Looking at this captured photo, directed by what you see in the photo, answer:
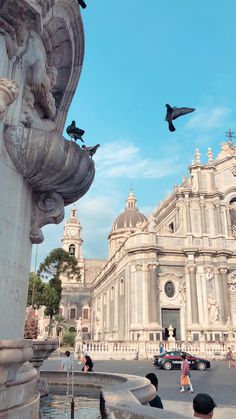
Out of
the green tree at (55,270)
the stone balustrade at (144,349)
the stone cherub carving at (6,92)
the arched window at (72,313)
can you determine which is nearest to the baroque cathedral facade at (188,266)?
the stone balustrade at (144,349)

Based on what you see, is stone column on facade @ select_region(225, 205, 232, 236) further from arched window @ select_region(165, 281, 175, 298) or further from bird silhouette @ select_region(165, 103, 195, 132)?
bird silhouette @ select_region(165, 103, 195, 132)

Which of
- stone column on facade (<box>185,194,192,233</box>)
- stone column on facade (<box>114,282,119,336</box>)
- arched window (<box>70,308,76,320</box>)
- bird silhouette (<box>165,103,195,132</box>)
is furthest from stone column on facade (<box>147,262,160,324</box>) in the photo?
arched window (<box>70,308,76,320</box>)

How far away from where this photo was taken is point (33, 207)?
5.46 meters

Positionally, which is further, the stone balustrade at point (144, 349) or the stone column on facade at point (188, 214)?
the stone column on facade at point (188, 214)

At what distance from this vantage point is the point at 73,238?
83.8 metres

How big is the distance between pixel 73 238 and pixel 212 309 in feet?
171

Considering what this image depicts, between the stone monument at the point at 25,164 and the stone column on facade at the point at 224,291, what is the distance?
32577 mm

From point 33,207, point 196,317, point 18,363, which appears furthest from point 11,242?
point 196,317

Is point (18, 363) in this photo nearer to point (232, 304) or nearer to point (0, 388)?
point (0, 388)

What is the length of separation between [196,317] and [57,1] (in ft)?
107

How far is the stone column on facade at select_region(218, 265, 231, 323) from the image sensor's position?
35.3 m

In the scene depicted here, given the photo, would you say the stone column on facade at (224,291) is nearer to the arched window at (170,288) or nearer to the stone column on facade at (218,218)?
the stone column on facade at (218,218)

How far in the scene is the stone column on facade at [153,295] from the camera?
111ft

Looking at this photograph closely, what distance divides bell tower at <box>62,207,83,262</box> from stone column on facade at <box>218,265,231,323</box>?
162ft
